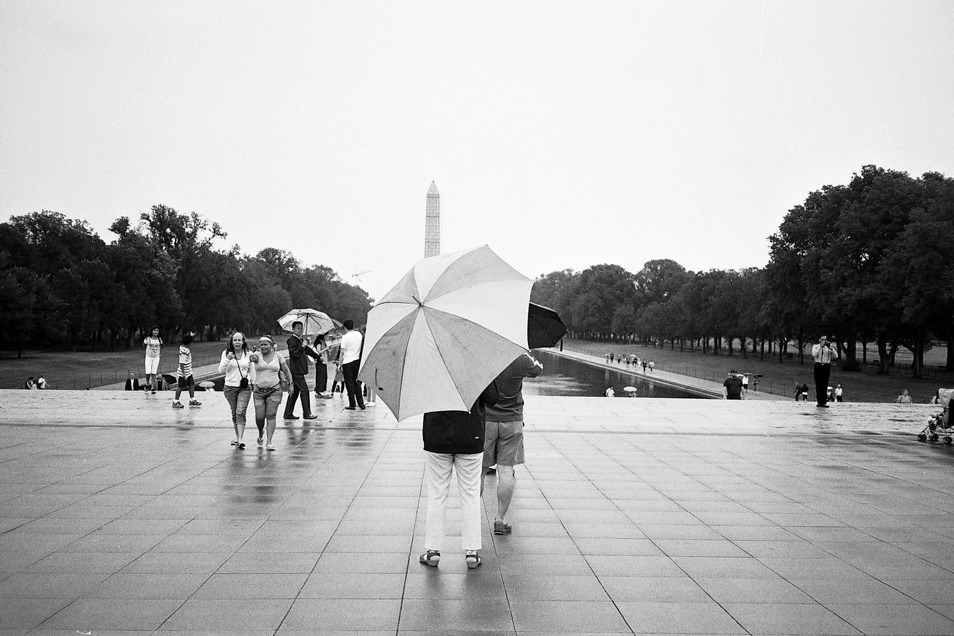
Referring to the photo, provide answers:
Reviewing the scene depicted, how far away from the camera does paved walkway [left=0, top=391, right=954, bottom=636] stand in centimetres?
444

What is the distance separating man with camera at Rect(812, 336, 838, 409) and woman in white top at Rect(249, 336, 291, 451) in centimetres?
1193

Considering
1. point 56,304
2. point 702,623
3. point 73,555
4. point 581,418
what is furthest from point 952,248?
point 56,304

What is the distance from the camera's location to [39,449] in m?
10.1

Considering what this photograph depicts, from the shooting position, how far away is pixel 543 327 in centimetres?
622

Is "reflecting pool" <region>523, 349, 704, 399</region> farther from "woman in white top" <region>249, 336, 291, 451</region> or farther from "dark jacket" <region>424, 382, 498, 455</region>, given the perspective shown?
"dark jacket" <region>424, 382, 498, 455</region>

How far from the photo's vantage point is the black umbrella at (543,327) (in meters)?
6.16

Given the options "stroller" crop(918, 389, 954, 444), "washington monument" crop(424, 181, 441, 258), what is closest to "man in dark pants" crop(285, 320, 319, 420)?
"stroller" crop(918, 389, 954, 444)

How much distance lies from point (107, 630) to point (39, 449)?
733 centimetres

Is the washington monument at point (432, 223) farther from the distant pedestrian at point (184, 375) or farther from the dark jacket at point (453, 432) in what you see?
the dark jacket at point (453, 432)

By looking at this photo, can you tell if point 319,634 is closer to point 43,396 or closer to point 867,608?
point 867,608

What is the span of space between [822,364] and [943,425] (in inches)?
165

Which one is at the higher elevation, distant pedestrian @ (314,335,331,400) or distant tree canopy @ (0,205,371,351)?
distant tree canopy @ (0,205,371,351)

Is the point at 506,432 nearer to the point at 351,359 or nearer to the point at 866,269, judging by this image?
the point at 351,359

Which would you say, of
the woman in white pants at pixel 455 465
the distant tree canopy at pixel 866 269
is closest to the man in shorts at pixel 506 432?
the woman in white pants at pixel 455 465
